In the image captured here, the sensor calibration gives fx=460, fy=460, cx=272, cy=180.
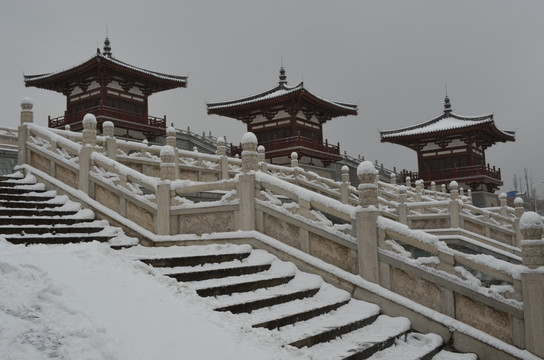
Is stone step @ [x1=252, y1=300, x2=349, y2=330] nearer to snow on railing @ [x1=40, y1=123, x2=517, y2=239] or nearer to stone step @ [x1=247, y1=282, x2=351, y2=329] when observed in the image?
stone step @ [x1=247, y1=282, x2=351, y2=329]

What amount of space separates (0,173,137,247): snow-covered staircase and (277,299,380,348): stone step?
Result: 3.84 m

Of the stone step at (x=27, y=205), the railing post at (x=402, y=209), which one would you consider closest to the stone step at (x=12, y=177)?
the stone step at (x=27, y=205)

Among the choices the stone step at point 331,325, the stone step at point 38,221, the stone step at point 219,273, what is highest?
the stone step at point 38,221

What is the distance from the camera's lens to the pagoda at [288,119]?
105ft

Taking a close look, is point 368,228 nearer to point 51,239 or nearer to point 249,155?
point 249,155

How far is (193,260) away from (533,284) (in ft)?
15.4

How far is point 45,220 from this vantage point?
328 inches

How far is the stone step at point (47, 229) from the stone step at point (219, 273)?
9.93ft

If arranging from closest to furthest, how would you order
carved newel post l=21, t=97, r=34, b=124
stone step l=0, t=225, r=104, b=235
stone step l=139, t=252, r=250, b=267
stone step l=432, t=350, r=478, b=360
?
stone step l=432, t=350, r=478, b=360 < stone step l=139, t=252, r=250, b=267 < stone step l=0, t=225, r=104, b=235 < carved newel post l=21, t=97, r=34, b=124

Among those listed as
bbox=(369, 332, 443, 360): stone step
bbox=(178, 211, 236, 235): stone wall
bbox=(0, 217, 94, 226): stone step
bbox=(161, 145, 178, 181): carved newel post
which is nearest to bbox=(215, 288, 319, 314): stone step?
bbox=(369, 332, 443, 360): stone step

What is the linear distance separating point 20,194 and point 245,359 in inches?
296

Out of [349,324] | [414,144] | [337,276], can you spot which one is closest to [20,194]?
[337,276]

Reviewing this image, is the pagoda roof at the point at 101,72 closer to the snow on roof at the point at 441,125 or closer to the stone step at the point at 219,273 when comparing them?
the snow on roof at the point at 441,125

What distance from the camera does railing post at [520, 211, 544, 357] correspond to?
596 centimetres
